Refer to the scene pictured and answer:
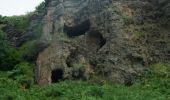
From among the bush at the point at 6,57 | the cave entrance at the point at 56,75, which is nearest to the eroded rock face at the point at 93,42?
the cave entrance at the point at 56,75

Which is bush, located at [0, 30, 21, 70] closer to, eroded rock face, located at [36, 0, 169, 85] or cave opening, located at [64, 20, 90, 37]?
eroded rock face, located at [36, 0, 169, 85]

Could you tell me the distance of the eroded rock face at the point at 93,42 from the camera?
22.6 meters

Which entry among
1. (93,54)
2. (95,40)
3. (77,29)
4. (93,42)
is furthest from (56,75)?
(77,29)

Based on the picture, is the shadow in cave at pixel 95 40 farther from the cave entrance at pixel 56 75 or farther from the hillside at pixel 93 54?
the cave entrance at pixel 56 75

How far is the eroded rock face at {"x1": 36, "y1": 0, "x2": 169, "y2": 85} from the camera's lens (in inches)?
890

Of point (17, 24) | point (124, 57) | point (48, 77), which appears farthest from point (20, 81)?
point (17, 24)

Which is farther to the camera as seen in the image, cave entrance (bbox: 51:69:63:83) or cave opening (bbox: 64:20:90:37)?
cave opening (bbox: 64:20:90:37)

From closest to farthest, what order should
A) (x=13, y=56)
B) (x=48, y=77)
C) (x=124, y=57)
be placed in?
(x=124, y=57)
(x=48, y=77)
(x=13, y=56)

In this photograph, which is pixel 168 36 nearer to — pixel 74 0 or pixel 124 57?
pixel 124 57

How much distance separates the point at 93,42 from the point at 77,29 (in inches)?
76.0

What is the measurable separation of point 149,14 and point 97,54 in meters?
3.53

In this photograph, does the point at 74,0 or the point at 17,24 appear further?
the point at 17,24

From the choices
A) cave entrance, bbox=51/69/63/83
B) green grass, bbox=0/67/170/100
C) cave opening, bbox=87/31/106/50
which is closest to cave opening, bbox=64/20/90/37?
cave opening, bbox=87/31/106/50

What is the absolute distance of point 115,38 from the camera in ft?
77.4
